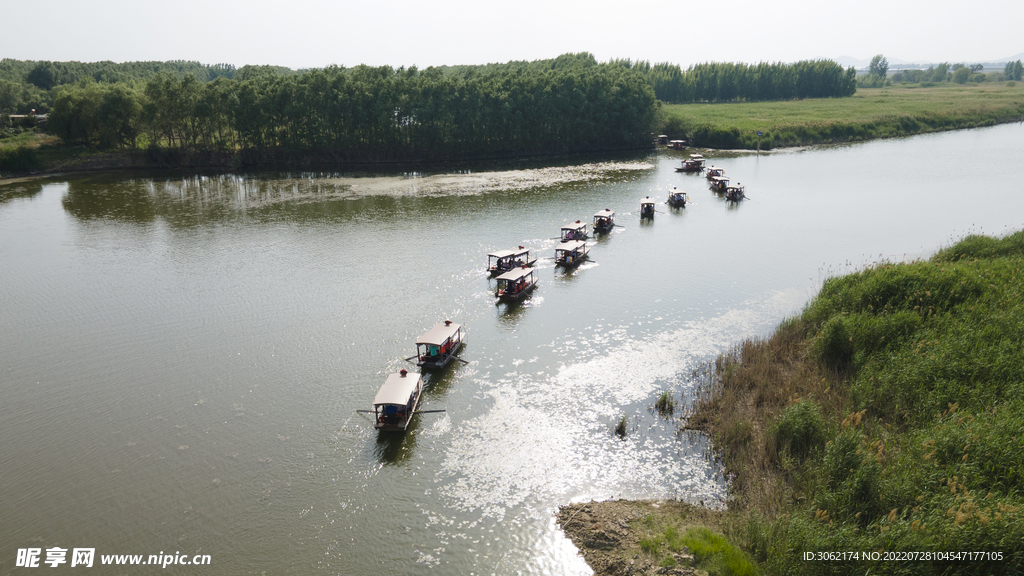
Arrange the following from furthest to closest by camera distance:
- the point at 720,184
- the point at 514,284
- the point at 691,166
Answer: the point at 691,166 < the point at 720,184 < the point at 514,284

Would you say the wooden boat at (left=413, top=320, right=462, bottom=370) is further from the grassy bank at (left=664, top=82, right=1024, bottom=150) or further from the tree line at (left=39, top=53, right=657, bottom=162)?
the grassy bank at (left=664, top=82, right=1024, bottom=150)

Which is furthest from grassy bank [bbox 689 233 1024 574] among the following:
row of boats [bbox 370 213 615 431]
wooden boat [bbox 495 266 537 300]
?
wooden boat [bbox 495 266 537 300]

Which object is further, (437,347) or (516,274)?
(516,274)

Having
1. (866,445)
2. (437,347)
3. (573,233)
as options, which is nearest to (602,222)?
(573,233)

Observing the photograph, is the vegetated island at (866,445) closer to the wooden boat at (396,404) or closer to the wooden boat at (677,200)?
the wooden boat at (396,404)

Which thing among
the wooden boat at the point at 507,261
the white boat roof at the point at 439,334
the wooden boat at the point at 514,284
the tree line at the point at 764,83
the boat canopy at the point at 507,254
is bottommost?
the white boat roof at the point at 439,334

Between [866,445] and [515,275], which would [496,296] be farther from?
[866,445]

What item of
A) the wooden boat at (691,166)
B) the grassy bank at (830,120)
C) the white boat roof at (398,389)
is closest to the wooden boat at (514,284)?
the white boat roof at (398,389)
